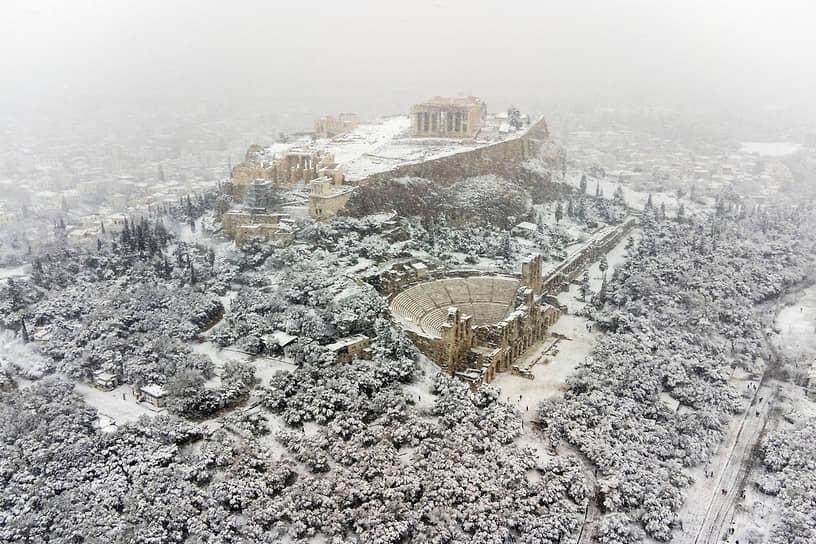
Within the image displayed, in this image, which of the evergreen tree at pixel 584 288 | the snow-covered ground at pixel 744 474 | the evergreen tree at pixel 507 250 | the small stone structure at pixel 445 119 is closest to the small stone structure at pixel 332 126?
the small stone structure at pixel 445 119

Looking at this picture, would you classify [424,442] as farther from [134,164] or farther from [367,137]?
[134,164]

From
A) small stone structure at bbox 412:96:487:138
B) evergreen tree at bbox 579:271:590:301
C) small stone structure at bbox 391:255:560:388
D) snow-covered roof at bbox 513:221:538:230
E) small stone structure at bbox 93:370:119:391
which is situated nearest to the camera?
small stone structure at bbox 93:370:119:391

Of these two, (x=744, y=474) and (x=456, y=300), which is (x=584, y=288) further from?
(x=744, y=474)

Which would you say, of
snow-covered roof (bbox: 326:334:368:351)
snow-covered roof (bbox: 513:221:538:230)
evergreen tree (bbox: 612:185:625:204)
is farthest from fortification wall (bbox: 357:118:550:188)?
snow-covered roof (bbox: 326:334:368:351)

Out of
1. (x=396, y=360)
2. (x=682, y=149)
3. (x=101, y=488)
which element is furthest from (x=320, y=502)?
(x=682, y=149)

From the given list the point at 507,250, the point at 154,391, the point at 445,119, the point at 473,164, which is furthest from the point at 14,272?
the point at 445,119

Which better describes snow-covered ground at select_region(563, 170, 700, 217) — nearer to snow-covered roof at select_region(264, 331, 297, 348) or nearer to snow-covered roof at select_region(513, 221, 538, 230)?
snow-covered roof at select_region(513, 221, 538, 230)

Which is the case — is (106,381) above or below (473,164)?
below
